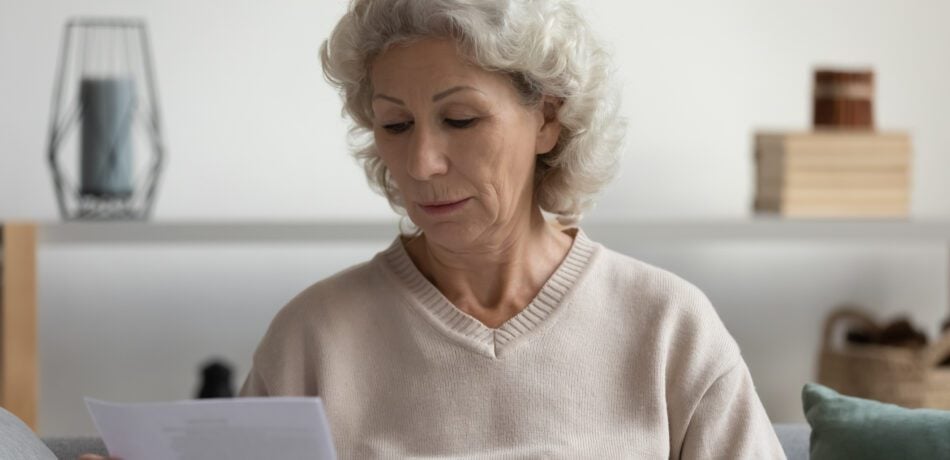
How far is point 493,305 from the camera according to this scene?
74.9 inches

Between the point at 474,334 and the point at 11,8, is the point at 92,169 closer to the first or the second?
the point at 11,8

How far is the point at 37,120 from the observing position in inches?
130

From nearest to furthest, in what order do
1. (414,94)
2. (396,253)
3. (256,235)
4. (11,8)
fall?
(414,94)
(396,253)
(256,235)
(11,8)

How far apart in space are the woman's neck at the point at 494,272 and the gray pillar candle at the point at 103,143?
1.34m

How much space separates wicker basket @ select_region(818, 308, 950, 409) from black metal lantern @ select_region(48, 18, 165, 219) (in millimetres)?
1695

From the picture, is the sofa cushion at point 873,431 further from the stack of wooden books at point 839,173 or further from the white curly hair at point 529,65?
the stack of wooden books at point 839,173

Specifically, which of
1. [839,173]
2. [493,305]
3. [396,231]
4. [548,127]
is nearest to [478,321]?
[493,305]

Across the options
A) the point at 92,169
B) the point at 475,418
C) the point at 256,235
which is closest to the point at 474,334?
the point at 475,418

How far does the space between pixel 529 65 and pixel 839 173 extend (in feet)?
5.81

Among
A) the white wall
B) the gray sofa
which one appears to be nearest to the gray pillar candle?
the white wall

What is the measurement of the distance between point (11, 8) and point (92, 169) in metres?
0.48

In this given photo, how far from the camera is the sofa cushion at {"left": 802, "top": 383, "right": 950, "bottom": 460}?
1.73 m

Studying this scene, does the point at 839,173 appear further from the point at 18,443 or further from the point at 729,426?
the point at 18,443

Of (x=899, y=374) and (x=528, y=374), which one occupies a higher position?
(x=528, y=374)
